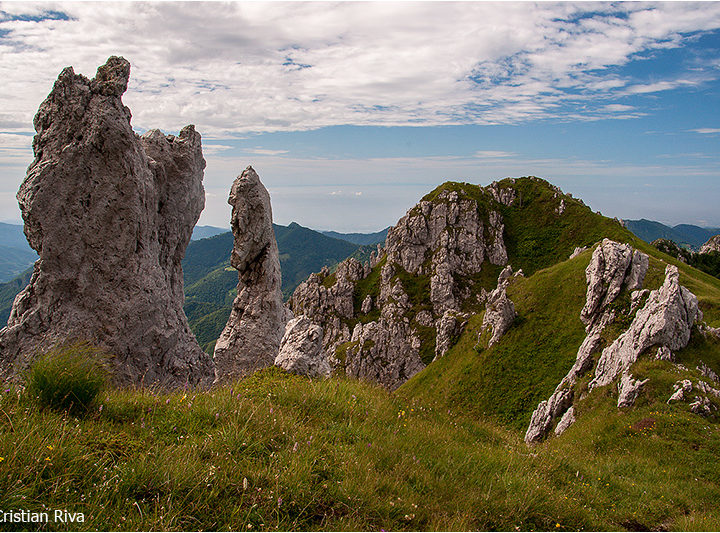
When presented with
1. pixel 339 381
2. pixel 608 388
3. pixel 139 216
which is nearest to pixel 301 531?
pixel 339 381

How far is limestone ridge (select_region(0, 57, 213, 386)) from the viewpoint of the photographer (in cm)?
1711

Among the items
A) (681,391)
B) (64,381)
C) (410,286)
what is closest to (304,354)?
(64,381)

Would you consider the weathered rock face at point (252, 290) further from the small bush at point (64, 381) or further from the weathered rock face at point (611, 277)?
the weathered rock face at point (611, 277)

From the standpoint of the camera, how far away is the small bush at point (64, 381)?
641 cm

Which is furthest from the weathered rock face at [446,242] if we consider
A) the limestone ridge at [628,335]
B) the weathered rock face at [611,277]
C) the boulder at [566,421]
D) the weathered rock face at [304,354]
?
the weathered rock face at [304,354]

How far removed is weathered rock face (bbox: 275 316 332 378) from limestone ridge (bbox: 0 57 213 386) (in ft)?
21.3

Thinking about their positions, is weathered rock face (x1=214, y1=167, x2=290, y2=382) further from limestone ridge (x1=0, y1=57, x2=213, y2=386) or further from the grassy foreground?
the grassy foreground

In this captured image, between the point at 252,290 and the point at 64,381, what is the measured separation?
63.0ft

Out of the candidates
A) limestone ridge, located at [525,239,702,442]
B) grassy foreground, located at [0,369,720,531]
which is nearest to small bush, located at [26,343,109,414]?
grassy foreground, located at [0,369,720,531]

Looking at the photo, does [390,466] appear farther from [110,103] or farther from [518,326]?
[518,326]

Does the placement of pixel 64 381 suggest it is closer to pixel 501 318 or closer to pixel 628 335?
pixel 628 335

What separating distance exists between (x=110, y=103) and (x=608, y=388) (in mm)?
31619

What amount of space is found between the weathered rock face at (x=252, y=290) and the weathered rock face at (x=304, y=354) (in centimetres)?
1052

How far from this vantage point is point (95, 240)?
17922mm
